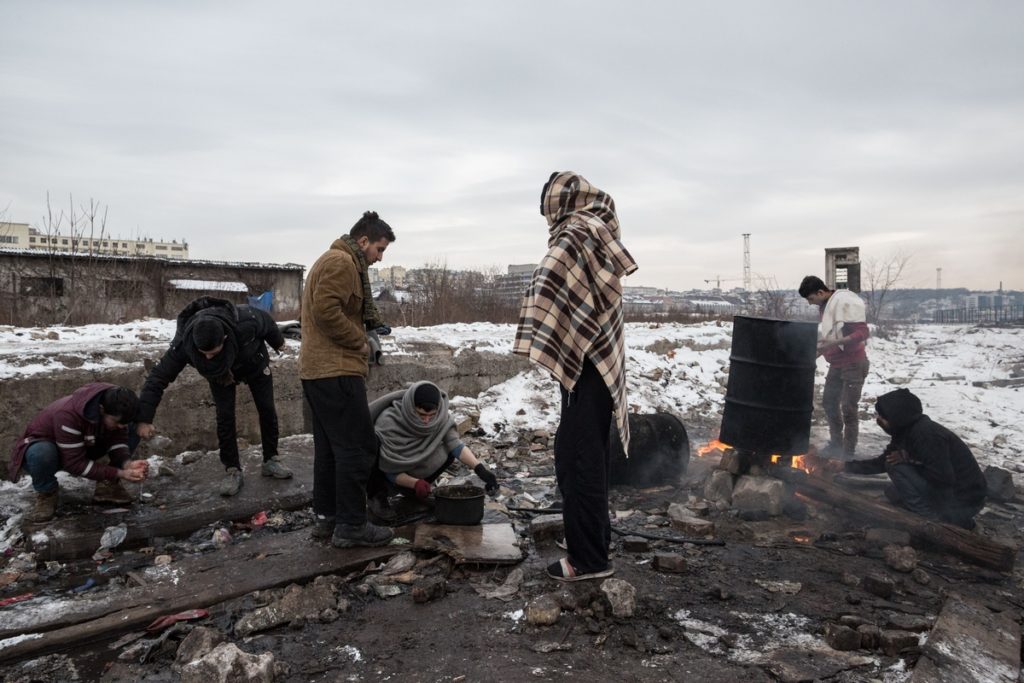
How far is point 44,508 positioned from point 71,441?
1.69ft

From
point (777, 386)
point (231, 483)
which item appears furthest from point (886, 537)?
point (231, 483)

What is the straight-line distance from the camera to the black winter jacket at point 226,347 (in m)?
4.22

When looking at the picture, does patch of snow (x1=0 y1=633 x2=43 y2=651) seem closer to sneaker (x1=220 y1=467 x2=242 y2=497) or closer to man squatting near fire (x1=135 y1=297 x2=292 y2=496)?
man squatting near fire (x1=135 y1=297 x2=292 y2=496)

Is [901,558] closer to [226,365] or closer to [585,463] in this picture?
[585,463]

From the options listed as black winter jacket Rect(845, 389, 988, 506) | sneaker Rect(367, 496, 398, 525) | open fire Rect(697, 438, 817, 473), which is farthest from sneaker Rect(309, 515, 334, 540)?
black winter jacket Rect(845, 389, 988, 506)

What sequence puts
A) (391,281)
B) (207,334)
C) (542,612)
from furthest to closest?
(391,281), (207,334), (542,612)

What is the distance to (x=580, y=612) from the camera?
3.02m

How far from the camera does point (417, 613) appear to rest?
10.4 ft

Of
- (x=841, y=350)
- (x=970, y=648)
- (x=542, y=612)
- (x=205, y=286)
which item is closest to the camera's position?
(x=970, y=648)

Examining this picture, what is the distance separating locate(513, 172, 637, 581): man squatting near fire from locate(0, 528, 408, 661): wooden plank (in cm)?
127

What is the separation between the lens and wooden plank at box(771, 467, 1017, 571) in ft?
12.0

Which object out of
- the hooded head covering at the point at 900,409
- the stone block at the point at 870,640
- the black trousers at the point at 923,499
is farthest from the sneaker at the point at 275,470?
the black trousers at the point at 923,499

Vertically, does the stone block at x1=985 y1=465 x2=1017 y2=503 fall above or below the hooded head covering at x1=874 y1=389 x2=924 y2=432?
A: below

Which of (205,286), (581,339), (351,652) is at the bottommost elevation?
(351,652)
